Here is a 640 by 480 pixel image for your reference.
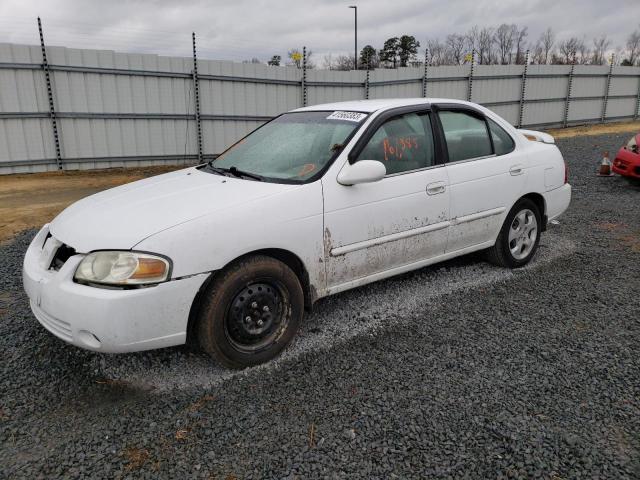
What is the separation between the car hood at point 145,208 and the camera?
288cm

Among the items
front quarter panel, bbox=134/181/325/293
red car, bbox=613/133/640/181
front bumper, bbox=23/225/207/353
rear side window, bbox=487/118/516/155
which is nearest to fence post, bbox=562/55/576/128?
red car, bbox=613/133/640/181

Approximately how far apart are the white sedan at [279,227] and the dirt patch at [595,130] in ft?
52.9

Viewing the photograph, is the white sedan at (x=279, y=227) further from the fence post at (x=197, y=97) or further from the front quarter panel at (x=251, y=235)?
the fence post at (x=197, y=97)

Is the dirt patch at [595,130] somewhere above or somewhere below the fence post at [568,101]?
below

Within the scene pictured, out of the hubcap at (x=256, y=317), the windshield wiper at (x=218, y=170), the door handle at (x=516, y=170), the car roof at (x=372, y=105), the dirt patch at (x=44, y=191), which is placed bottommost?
the dirt patch at (x=44, y=191)

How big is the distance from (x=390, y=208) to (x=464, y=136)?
123 cm

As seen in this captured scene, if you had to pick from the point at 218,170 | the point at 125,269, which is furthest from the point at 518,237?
the point at 125,269

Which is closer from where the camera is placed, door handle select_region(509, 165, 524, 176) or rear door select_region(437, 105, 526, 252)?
rear door select_region(437, 105, 526, 252)

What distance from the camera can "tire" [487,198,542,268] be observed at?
480cm

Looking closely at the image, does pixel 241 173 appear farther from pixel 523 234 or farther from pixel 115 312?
pixel 523 234

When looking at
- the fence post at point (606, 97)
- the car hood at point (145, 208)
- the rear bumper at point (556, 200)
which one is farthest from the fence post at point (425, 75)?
the car hood at point (145, 208)

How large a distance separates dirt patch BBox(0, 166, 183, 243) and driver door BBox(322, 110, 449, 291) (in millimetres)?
4949

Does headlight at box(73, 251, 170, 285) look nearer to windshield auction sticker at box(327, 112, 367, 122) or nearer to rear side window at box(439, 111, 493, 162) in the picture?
windshield auction sticker at box(327, 112, 367, 122)

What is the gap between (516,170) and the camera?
15.4 feet
